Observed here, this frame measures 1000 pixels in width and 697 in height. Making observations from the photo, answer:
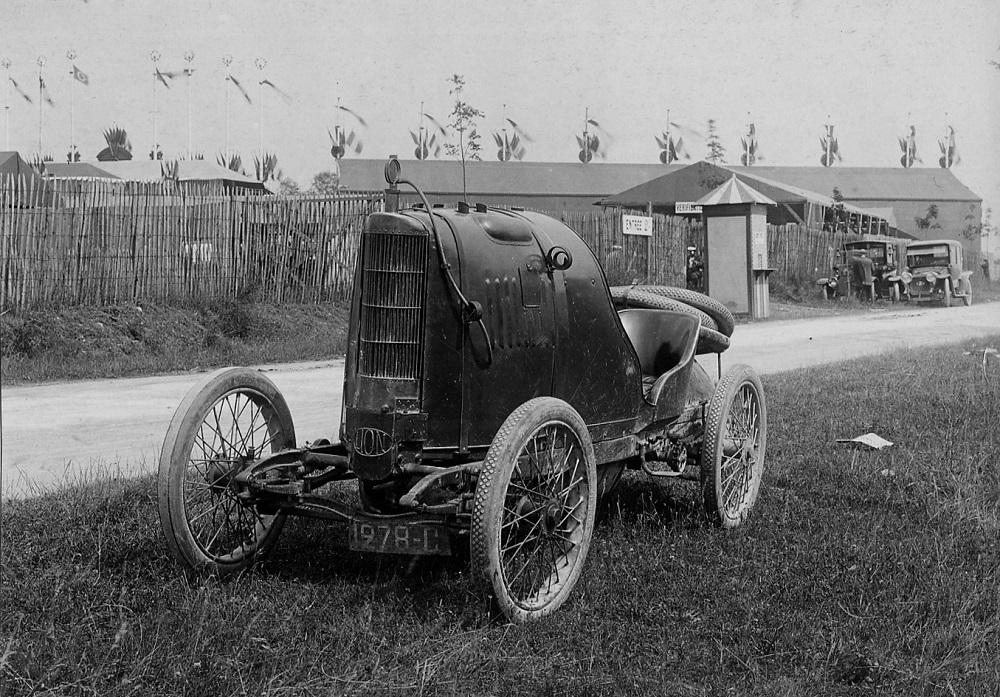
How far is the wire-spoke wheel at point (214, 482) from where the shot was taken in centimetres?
395

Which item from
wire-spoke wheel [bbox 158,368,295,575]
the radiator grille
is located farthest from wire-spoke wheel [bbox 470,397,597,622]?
wire-spoke wheel [bbox 158,368,295,575]

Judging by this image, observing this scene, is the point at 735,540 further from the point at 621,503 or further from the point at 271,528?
the point at 271,528

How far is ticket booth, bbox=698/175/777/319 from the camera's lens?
20.7 m

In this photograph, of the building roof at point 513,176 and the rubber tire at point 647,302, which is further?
the building roof at point 513,176

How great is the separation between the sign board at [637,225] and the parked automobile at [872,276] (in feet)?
25.7

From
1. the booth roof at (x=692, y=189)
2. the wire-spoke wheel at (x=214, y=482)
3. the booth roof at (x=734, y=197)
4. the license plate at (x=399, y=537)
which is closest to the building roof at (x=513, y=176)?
the booth roof at (x=692, y=189)

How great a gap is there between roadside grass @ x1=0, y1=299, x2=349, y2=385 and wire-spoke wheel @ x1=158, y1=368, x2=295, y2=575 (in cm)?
652

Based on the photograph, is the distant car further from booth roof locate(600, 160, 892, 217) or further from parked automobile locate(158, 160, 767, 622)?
parked automobile locate(158, 160, 767, 622)

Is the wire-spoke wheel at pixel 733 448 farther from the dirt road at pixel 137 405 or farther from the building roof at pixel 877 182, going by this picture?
the building roof at pixel 877 182

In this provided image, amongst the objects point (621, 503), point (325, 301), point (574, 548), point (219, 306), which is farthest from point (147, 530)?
point (325, 301)

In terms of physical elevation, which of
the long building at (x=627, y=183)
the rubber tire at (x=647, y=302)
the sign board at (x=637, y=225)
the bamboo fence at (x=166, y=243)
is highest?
the long building at (x=627, y=183)

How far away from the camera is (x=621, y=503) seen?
5.63 meters

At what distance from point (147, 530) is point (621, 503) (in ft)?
8.08

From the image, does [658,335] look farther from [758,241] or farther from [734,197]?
[734,197]
